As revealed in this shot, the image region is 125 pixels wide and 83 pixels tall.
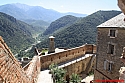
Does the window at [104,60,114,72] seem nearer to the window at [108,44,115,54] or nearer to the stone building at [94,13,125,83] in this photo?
the stone building at [94,13,125,83]

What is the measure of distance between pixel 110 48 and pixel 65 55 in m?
7.84

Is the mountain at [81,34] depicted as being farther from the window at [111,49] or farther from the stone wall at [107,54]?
the window at [111,49]

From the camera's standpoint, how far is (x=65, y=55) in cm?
2481

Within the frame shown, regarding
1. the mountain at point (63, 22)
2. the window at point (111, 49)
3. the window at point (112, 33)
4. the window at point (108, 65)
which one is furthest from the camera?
the mountain at point (63, 22)

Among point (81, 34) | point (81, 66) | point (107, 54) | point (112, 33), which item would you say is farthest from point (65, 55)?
point (81, 34)

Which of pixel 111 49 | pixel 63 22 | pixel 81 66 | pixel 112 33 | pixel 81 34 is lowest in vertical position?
pixel 81 66

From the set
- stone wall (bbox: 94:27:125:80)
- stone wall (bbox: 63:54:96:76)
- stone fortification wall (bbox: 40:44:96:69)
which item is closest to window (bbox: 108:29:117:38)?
stone wall (bbox: 94:27:125:80)

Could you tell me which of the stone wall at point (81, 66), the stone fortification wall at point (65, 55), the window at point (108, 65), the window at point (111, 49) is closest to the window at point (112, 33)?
the window at point (111, 49)

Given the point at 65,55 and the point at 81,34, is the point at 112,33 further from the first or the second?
the point at 81,34

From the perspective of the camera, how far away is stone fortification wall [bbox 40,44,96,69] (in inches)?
833

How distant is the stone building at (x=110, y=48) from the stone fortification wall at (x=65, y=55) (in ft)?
17.3

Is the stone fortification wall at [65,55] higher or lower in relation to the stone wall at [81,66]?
higher

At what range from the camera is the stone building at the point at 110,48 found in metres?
17.3

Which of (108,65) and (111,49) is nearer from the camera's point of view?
(111,49)
